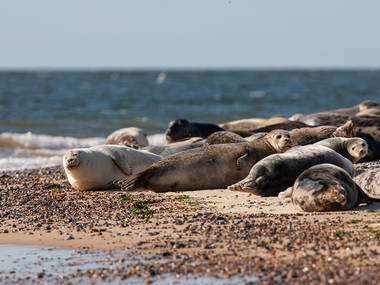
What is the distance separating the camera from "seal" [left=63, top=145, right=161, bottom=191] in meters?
8.25

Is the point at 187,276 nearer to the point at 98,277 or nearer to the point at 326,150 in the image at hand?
the point at 98,277

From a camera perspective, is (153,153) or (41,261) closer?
(41,261)

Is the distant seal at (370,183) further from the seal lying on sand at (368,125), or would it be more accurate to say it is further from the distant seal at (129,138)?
the distant seal at (129,138)

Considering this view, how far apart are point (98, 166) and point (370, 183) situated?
3527mm

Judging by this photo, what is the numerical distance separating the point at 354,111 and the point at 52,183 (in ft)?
28.5

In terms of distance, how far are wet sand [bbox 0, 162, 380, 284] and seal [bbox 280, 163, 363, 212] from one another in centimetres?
11

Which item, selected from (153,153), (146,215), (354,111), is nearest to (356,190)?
(146,215)

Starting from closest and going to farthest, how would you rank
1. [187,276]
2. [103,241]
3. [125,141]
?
[187,276]
[103,241]
[125,141]

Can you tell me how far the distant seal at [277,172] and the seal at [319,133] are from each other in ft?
7.44

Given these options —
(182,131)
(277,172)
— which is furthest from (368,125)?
(277,172)

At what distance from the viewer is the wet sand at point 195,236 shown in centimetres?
430

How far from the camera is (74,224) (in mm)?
6145

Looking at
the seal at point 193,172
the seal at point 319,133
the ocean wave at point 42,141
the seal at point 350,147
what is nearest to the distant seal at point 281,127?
the seal at point 319,133

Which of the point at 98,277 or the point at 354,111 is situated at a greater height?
the point at 354,111
